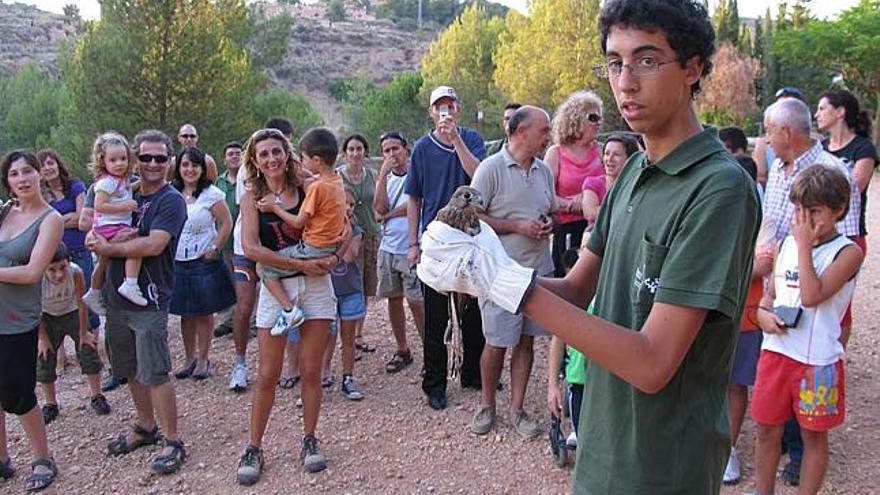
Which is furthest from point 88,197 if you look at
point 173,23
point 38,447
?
point 173,23

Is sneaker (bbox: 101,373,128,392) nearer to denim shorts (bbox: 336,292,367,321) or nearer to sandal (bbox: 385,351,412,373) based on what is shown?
denim shorts (bbox: 336,292,367,321)

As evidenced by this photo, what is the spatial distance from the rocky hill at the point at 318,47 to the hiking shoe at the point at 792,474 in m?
45.7

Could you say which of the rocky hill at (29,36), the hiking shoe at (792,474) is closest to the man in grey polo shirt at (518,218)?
the hiking shoe at (792,474)

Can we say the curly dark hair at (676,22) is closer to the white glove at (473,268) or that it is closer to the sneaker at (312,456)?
the white glove at (473,268)

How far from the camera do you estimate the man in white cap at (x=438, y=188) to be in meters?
4.95

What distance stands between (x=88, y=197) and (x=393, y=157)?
90.9 inches

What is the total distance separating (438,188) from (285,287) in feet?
4.76

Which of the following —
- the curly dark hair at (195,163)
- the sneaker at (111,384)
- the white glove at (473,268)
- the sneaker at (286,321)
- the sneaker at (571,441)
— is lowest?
the sneaker at (111,384)

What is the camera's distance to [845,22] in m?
31.1

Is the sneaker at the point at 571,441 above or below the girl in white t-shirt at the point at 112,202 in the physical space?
below

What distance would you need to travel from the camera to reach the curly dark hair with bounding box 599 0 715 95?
1.47 m

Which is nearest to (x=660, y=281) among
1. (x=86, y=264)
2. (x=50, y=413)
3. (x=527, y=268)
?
(x=527, y=268)

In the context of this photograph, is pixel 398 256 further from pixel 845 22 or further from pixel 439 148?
pixel 845 22

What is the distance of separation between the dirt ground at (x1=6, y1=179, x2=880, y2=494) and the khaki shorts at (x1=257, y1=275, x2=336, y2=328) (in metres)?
0.86
